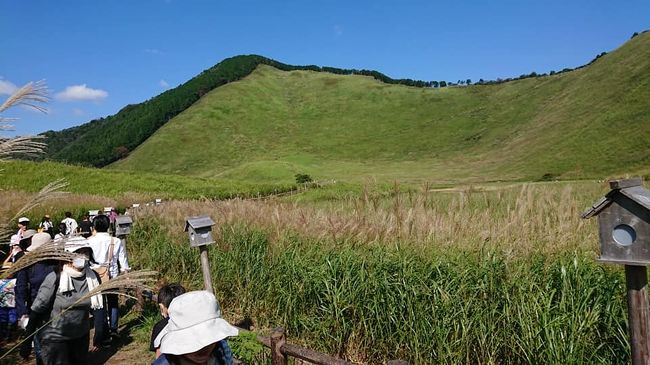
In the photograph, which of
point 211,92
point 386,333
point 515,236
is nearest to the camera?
point 386,333

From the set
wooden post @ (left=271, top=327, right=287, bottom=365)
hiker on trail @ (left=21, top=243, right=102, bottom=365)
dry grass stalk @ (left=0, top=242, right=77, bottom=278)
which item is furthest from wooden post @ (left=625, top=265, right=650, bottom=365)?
hiker on trail @ (left=21, top=243, right=102, bottom=365)

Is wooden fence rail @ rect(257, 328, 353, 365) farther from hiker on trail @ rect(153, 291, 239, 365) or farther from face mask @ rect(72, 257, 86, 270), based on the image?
face mask @ rect(72, 257, 86, 270)

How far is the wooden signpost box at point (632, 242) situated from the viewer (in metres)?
2.57

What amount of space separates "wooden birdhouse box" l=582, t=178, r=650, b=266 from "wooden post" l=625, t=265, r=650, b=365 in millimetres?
139

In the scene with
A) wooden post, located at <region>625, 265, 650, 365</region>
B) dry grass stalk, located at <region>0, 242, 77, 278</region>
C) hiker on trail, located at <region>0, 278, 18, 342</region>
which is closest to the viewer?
dry grass stalk, located at <region>0, 242, 77, 278</region>

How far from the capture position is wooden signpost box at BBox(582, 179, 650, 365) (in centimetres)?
257

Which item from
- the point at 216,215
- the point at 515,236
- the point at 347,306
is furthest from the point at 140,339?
the point at 515,236

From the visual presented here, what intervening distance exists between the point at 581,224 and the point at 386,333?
102 inches

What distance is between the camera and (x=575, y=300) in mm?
3715

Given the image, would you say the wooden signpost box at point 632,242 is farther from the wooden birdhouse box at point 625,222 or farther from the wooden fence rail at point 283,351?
the wooden fence rail at point 283,351

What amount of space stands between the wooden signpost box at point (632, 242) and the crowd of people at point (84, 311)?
233cm

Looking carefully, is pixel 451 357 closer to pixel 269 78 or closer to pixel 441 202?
pixel 441 202

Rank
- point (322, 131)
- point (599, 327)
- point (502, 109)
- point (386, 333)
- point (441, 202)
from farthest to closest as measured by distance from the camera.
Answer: point (322, 131), point (502, 109), point (441, 202), point (386, 333), point (599, 327)

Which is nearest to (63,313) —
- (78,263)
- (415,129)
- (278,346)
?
(78,263)
